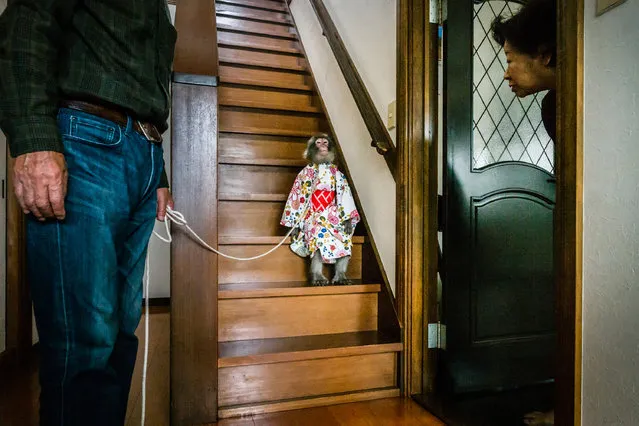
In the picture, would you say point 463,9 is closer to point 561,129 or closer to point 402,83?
point 402,83

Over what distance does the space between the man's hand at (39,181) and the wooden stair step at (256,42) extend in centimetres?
293

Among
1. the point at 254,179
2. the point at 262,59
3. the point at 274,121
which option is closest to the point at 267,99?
the point at 274,121

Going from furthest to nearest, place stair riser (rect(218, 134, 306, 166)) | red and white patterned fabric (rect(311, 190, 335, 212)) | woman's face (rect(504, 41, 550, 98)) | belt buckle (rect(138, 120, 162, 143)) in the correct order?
stair riser (rect(218, 134, 306, 166)) → red and white patterned fabric (rect(311, 190, 335, 212)) → woman's face (rect(504, 41, 550, 98)) → belt buckle (rect(138, 120, 162, 143))

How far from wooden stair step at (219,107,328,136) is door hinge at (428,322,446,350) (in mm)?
1447

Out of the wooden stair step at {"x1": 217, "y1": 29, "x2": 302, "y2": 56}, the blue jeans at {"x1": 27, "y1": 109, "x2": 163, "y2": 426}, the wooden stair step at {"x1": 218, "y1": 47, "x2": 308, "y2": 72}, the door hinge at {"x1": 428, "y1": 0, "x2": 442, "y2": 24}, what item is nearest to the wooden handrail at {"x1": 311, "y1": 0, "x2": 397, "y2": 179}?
the door hinge at {"x1": 428, "y1": 0, "x2": 442, "y2": 24}

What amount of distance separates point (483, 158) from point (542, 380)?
3.49 feet

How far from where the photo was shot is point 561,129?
96 centimetres

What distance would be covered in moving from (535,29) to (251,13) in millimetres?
3154

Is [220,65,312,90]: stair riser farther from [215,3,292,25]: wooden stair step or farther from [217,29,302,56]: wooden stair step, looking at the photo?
[215,3,292,25]: wooden stair step

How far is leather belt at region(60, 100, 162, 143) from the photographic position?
31.8 inches

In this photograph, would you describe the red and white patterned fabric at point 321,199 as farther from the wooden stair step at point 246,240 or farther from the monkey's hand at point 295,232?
the wooden stair step at point 246,240

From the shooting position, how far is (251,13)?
157 inches

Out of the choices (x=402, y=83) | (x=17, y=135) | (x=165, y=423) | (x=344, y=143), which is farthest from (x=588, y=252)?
(x=344, y=143)

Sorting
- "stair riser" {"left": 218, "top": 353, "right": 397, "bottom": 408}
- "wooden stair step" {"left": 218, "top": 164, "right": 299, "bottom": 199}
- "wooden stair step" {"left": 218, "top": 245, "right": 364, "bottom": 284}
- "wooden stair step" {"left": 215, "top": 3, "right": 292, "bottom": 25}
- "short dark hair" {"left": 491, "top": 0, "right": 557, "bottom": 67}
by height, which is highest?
"wooden stair step" {"left": 215, "top": 3, "right": 292, "bottom": 25}
